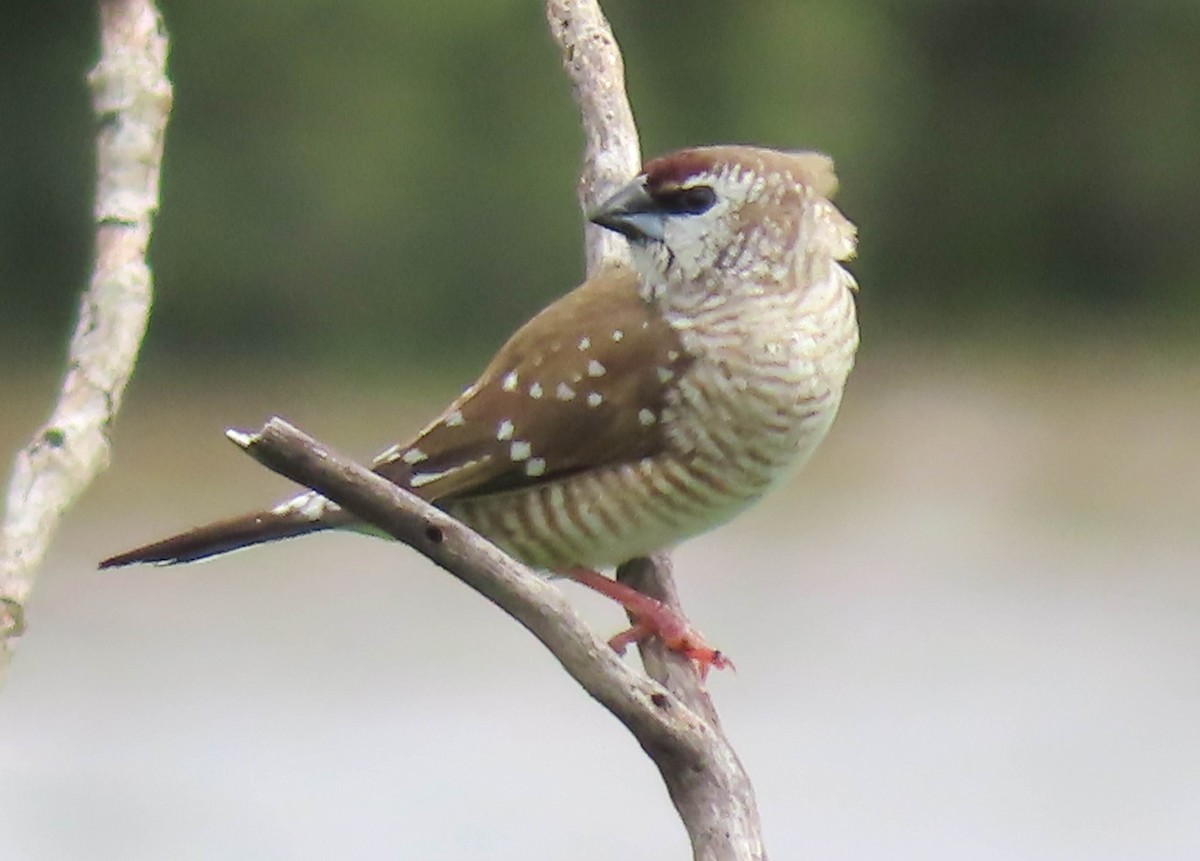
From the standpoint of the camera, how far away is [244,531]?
131cm

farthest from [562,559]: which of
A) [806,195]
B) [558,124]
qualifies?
[558,124]

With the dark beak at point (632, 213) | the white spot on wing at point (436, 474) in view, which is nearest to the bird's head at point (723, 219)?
the dark beak at point (632, 213)

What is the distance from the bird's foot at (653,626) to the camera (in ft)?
4.52

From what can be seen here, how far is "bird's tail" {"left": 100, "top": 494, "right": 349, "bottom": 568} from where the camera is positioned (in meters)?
1.28

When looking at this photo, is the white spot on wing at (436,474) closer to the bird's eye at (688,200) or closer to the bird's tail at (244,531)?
the bird's tail at (244,531)

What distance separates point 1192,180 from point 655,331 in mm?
4660

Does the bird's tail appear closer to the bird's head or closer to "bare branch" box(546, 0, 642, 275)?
the bird's head

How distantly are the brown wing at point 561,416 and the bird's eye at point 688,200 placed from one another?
0.29 ft

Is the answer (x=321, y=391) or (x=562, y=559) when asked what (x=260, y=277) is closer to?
(x=321, y=391)

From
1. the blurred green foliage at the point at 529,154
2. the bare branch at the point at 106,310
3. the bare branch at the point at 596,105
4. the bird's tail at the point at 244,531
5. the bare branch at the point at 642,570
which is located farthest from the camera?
the blurred green foliage at the point at 529,154

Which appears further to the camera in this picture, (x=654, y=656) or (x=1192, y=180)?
(x=1192, y=180)

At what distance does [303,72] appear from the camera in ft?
15.1

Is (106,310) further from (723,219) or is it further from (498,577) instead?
(723,219)

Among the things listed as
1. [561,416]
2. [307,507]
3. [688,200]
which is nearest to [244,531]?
[307,507]
